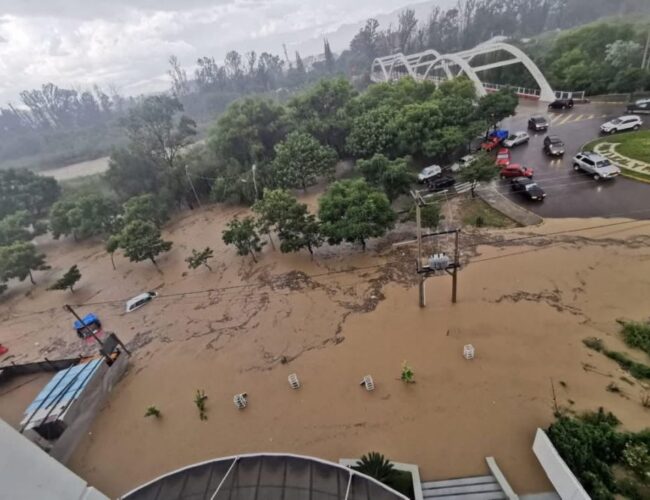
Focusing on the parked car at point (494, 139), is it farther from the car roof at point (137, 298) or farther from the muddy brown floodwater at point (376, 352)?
the car roof at point (137, 298)

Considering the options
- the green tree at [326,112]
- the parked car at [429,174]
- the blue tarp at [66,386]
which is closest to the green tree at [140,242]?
the blue tarp at [66,386]

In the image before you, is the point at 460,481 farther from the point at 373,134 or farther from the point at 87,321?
the point at 373,134

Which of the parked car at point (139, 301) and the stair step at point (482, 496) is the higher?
the parked car at point (139, 301)

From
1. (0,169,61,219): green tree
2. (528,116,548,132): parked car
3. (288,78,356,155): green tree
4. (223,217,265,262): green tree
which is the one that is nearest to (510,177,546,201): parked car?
(528,116,548,132): parked car

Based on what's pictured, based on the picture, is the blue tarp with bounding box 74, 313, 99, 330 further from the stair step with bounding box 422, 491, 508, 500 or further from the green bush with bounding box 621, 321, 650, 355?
the green bush with bounding box 621, 321, 650, 355

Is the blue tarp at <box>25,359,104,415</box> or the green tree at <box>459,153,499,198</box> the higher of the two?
the green tree at <box>459,153,499,198</box>

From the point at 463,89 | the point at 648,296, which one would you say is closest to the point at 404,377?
the point at 648,296
